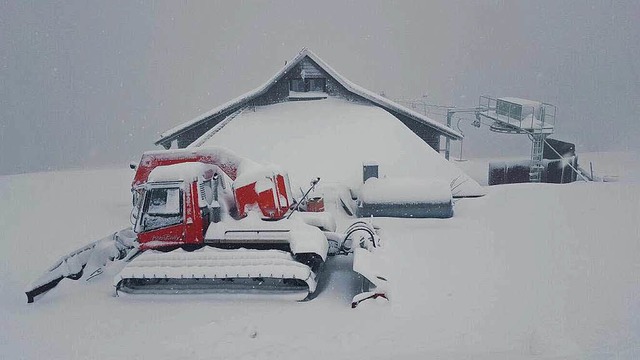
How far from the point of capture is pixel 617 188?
1709 centimetres

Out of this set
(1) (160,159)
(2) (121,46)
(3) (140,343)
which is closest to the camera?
(3) (140,343)

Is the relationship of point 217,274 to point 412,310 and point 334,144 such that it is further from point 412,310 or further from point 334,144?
point 334,144

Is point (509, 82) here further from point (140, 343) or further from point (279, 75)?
point (140, 343)

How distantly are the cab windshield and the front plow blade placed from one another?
4.15 feet

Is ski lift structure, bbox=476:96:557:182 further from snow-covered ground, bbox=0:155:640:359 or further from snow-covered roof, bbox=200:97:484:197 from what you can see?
snow-covered ground, bbox=0:155:640:359

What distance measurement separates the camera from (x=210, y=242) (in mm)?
8992

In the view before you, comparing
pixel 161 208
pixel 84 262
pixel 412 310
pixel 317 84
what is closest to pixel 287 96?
pixel 317 84

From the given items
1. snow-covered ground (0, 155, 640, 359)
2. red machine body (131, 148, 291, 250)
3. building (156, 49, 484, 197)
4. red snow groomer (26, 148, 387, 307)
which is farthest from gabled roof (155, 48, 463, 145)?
red machine body (131, 148, 291, 250)

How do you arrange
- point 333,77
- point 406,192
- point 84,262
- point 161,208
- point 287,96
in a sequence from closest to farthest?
point 161,208
point 84,262
point 406,192
point 333,77
point 287,96

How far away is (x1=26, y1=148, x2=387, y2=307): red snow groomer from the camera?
845cm

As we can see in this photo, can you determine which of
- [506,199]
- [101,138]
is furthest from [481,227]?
[101,138]

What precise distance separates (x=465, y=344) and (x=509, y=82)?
98.2 meters

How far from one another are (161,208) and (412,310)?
16.2 feet

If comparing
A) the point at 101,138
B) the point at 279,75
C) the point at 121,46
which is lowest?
the point at 101,138
